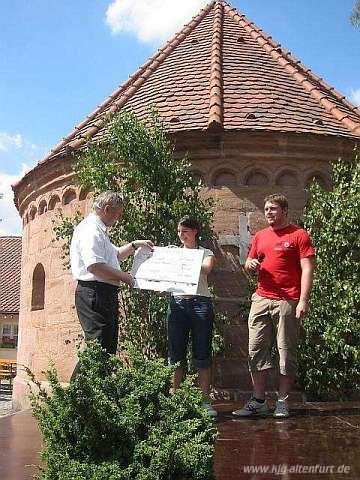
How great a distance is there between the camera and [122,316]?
310 inches

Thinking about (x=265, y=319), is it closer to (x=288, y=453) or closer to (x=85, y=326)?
(x=288, y=453)

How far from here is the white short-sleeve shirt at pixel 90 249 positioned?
428cm

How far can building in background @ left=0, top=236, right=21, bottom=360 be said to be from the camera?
1039 inches

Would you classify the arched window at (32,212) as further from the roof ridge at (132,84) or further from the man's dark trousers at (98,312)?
the man's dark trousers at (98,312)

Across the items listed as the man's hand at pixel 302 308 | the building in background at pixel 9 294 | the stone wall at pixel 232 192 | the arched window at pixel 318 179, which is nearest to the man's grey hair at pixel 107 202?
the man's hand at pixel 302 308

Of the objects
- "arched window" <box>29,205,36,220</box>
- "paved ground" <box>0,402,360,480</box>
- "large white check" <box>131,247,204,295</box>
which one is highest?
"arched window" <box>29,205,36,220</box>

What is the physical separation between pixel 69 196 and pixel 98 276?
5374mm

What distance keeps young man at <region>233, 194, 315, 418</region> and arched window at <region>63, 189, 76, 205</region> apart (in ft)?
15.1

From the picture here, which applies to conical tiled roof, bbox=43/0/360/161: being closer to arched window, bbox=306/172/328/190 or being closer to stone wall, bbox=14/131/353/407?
stone wall, bbox=14/131/353/407

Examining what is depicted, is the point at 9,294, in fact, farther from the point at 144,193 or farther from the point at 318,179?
the point at 318,179

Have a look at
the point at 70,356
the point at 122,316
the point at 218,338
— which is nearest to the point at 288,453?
the point at 218,338

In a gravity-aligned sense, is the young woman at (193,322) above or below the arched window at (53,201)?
below

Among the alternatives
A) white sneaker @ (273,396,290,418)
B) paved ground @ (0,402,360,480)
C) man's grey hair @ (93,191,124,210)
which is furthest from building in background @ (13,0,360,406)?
man's grey hair @ (93,191,124,210)

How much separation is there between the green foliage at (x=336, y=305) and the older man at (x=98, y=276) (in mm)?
3378
